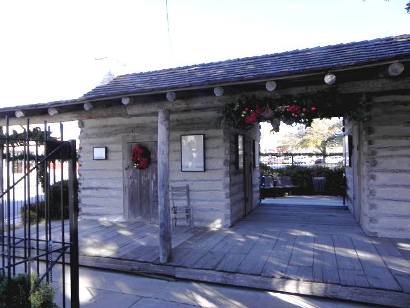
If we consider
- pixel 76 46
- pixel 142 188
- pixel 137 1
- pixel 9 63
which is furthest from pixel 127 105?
pixel 9 63

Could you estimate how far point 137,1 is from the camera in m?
9.16

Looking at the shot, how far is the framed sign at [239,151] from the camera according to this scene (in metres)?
8.11

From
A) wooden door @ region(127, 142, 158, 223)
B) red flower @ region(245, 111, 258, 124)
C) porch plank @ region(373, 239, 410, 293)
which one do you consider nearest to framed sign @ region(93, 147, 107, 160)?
wooden door @ region(127, 142, 158, 223)

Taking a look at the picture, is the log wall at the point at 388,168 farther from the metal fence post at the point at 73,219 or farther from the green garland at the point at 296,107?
the metal fence post at the point at 73,219

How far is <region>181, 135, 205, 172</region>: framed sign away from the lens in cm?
741

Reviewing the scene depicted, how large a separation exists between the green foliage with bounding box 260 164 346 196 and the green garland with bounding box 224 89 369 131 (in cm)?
786

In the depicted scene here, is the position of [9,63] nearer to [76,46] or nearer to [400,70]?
[76,46]

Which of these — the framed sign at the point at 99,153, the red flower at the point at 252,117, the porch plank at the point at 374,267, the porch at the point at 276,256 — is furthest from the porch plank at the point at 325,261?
the framed sign at the point at 99,153

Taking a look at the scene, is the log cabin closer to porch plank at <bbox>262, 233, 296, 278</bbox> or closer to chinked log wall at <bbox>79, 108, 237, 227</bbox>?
chinked log wall at <bbox>79, 108, 237, 227</bbox>

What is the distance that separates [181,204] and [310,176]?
22.7 ft

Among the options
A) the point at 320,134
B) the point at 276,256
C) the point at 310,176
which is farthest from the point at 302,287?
the point at 320,134

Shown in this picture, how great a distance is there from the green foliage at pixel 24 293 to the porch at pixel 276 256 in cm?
191

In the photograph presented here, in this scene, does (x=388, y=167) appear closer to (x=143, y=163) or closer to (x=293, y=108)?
(x=293, y=108)

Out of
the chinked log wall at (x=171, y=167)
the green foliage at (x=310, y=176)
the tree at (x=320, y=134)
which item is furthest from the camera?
the tree at (x=320, y=134)
